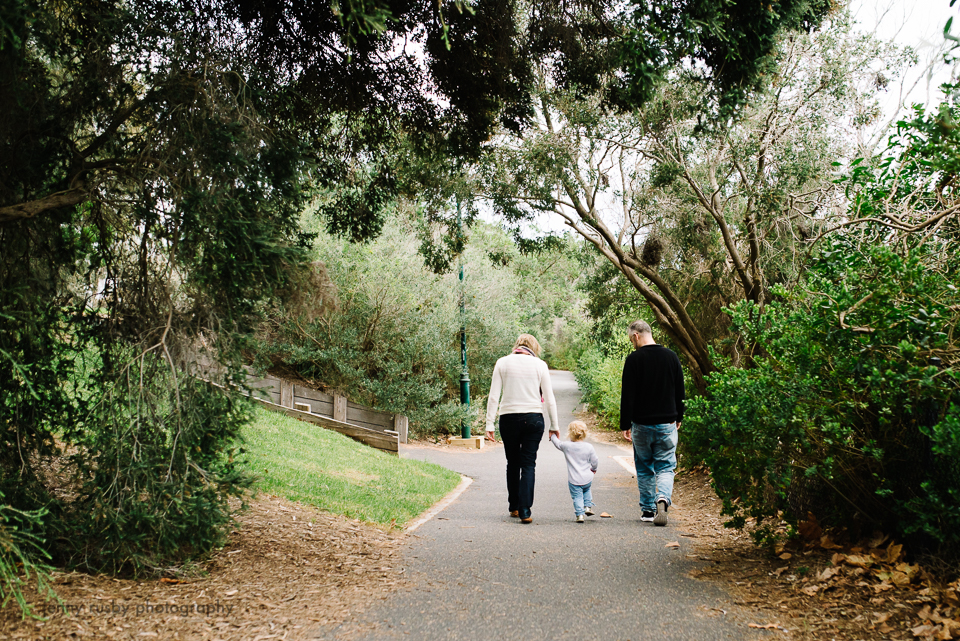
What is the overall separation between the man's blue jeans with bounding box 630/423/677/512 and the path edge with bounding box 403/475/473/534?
2.50 meters

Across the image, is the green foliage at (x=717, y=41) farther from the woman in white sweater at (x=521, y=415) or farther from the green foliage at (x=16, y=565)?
the green foliage at (x=16, y=565)

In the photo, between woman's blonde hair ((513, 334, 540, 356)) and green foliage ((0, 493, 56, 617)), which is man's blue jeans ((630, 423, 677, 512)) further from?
green foliage ((0, 493, 56, 617))

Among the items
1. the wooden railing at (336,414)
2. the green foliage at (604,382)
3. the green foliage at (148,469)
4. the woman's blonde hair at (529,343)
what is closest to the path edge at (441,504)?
the woman's blonde hair at (529,343)

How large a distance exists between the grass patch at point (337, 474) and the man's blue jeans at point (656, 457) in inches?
Result: 105

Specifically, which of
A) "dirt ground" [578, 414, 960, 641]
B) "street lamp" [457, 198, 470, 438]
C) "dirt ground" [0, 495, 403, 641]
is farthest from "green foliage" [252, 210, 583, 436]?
"dirt ground" [578, 414, 960, 641]

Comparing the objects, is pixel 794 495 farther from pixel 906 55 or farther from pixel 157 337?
pixel 906 55

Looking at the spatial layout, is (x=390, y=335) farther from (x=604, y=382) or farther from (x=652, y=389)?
(x=652, y=389)

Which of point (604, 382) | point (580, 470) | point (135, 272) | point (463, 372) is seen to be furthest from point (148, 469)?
point (604, 382)

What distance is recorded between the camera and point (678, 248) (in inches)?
486

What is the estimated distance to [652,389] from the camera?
23.9 feet

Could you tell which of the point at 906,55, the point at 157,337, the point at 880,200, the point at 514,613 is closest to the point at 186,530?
the point at 157,337

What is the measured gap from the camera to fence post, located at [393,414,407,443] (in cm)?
1923

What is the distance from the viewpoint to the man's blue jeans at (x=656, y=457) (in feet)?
23.7

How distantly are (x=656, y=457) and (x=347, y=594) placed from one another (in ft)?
12.4
